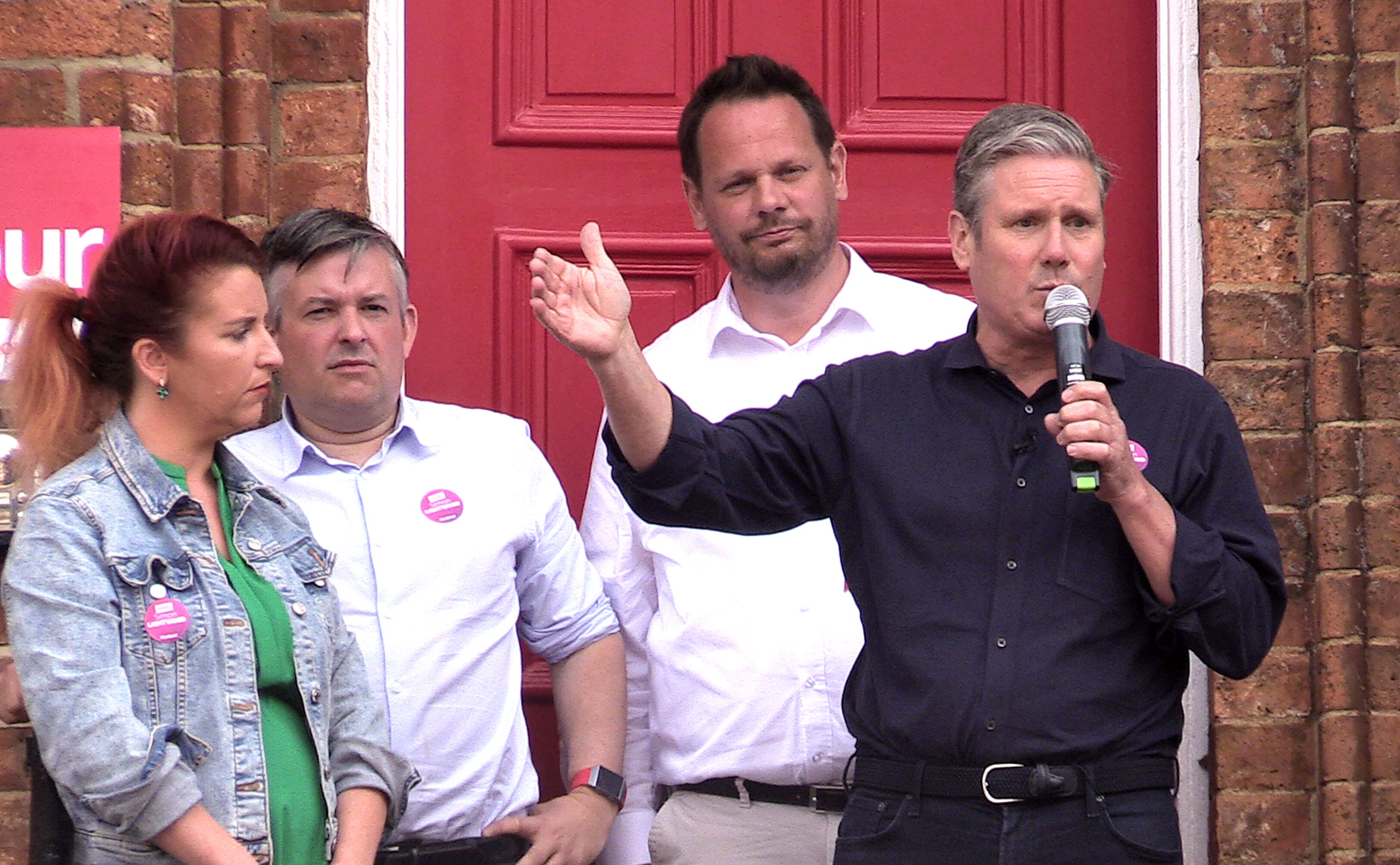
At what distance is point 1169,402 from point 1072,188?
1.19ft

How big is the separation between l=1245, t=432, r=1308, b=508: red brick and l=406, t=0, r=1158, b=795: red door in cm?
41

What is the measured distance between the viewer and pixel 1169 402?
2754 millimetres

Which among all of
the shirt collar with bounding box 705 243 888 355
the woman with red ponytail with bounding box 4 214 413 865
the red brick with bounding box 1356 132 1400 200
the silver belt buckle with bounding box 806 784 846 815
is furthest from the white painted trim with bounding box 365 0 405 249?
the red brick with bounding box 1356 132 1400 200

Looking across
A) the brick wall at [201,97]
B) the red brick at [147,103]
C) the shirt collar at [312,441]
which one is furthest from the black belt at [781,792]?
the red brick at [147,103]

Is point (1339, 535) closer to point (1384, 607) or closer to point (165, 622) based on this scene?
point (1384, 607)

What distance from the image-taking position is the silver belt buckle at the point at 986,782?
8.43ft

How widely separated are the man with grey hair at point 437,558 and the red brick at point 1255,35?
1.65 metres

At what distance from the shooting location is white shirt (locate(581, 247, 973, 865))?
3.35 metres

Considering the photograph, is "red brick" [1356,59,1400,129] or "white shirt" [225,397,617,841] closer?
"white shirt" [225,397,617,841]

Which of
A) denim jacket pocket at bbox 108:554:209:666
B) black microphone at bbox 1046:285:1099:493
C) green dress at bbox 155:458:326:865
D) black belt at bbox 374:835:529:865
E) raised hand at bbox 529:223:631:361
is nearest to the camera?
black microphone at bbox 1046:285:1099:493

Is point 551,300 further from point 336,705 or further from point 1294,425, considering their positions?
point 1294,425

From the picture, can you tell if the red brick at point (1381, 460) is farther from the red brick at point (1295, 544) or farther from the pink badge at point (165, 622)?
the pink badge at point (165, 622)

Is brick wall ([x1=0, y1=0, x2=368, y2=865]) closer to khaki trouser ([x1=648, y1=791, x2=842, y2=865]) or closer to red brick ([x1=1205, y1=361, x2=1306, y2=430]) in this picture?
khaki trouser ([x1=648, y1=791, x2=842, y2=865])

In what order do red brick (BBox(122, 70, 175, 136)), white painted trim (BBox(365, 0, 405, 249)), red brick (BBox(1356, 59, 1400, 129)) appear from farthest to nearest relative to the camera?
white painted trim (BBox(365, 0, 405, 249)) < red brick (BBox(1356, 59, 1400, 129)) < red brick (BBox(122, 70, 175, 136))
